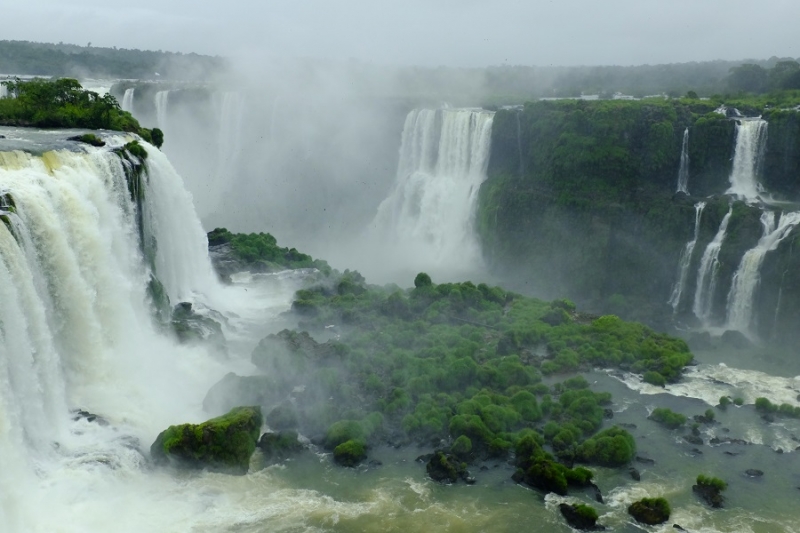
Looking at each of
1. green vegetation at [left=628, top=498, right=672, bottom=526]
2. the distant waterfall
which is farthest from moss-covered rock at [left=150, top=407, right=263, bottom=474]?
the distant waterfall

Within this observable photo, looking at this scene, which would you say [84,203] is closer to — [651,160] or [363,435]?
[363,435]

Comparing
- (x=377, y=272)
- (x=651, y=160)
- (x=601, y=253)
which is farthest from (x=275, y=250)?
(x=651, y=160)

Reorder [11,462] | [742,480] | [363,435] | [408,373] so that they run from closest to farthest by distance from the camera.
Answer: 1. [11,462]
2. [742,480]
3. [363,435]
4. [408,373]

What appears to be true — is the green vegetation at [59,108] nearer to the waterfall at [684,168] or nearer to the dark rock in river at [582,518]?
the dark rock in river at [582,518]

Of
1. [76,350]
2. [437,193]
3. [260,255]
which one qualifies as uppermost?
[437,193]

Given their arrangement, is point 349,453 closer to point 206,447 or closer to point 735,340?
point 206,447

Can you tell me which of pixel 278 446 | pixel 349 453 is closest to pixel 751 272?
pixel 349 453
